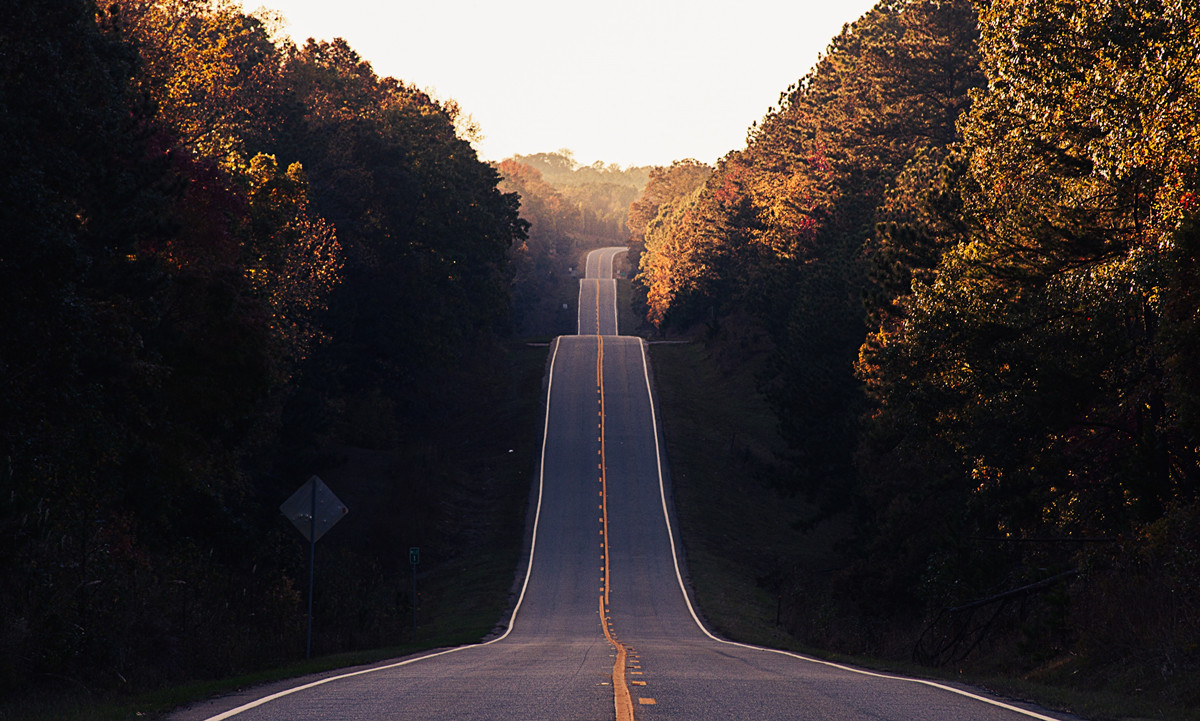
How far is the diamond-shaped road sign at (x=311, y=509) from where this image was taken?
19.2 metres

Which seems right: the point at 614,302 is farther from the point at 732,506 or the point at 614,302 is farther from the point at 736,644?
the point at 736,644

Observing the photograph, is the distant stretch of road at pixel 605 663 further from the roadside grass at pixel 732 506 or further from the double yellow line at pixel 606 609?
the roadside grass at pixel 732 506

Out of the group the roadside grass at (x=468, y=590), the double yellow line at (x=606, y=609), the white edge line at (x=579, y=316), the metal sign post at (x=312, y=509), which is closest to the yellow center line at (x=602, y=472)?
the double yellow line at (x=606, y=609)

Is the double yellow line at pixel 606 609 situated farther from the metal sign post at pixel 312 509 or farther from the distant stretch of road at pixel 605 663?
the metal sign post at pixel 312 509

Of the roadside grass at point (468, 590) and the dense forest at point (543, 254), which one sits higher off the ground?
the dense forest at point (543, 254)

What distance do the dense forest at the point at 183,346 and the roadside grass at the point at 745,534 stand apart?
10850 millimetres

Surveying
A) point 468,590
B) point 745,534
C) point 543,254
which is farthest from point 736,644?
point 543,254

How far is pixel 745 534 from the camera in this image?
1860 inches

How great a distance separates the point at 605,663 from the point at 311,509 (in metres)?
6.53

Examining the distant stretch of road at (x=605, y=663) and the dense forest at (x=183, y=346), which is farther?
the dense forest at (x=183, y=346)

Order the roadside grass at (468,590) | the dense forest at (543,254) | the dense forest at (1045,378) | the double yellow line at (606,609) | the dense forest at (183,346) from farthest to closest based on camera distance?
1. the dense forest at (543,254)
2. the dense forest at (1045,378)
3. the dense forest at (183,346)
4. the roadside grass at (468,590)
5. the double yellow line at (606,609)

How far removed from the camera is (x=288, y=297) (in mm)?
37156

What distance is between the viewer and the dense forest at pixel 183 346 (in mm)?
16297

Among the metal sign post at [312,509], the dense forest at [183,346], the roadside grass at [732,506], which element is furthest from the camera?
the roadside grass at [732,506]
